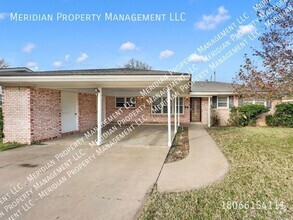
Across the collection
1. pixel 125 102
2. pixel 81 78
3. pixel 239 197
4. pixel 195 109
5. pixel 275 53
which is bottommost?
pixel 239 197

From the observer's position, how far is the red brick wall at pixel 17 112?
8477 millimetres

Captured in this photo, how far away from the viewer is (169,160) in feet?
21.1

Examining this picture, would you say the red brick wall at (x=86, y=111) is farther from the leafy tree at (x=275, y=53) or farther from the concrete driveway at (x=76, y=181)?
the leafy tree at (x=275, y=53)

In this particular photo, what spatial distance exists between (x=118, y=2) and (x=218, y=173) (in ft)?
26.3

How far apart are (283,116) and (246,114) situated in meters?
2.40

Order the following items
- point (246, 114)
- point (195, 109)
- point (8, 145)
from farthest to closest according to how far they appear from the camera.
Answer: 1. point (195, 109)
2. point (246, 114)
3. point (8, 145)

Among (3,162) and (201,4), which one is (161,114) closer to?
(201,4)

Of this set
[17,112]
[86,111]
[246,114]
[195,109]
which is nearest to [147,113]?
[195,109]

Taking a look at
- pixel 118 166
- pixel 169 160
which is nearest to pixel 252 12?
pixel 169 160

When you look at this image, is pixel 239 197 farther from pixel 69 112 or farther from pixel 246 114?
pixel 246 114

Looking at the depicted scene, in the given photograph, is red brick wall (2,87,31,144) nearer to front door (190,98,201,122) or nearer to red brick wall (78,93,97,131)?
red brick wall (78,93,97,131)

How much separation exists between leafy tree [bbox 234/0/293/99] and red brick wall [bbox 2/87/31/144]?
27.5 ft

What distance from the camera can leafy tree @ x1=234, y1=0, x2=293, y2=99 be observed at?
7191mm

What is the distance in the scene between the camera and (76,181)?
15.2 ft
